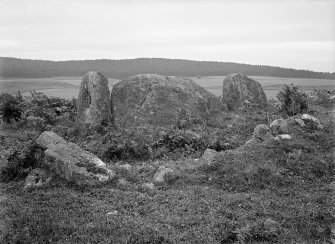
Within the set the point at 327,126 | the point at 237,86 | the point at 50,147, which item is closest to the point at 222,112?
the point at 237,86

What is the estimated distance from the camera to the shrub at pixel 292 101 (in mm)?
17105

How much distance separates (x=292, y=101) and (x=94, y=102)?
860 centimetres

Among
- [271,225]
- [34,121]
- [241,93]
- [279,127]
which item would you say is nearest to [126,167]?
[271,225]

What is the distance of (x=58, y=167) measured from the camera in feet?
35.0

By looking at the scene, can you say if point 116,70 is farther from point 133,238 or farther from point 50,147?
point 133,238

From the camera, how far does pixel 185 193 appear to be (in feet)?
31.8

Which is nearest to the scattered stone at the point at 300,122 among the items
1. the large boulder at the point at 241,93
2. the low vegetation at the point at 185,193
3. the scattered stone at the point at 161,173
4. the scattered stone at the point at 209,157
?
the low vegetation at the point at 185,193

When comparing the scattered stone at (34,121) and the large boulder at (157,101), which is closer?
the large boulder at (157,101)

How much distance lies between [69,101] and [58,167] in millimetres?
11938

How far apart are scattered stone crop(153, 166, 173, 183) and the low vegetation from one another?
23 cm

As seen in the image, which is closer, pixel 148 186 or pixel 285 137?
pixel 148 186

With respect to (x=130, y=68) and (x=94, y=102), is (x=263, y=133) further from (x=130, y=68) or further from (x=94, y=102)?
(x=130, y=68)

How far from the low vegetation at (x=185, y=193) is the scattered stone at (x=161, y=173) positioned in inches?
9.1

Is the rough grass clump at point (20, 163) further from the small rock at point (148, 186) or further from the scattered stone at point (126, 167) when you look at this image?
the small rock at point (148, 186)
